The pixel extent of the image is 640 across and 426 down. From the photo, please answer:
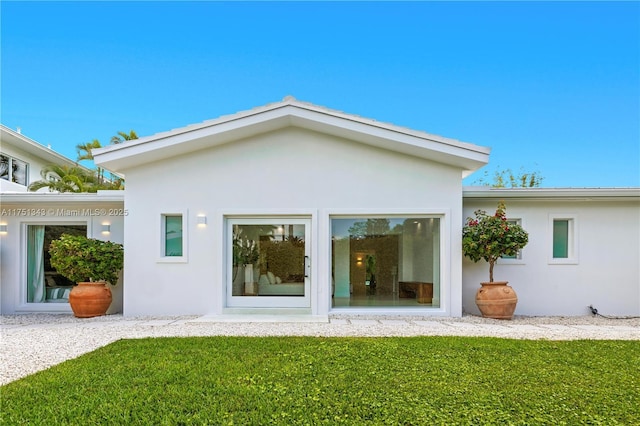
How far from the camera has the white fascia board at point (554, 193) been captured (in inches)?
375

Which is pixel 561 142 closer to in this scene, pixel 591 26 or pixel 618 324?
pixel 591 26

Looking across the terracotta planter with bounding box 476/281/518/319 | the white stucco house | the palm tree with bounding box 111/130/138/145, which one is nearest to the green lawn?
the terracotta planter with bounding box 476/281/518/319

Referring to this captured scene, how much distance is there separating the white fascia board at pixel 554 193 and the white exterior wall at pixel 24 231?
9.12 metres

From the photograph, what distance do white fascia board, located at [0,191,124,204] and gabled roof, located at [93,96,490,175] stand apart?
44.8 inches

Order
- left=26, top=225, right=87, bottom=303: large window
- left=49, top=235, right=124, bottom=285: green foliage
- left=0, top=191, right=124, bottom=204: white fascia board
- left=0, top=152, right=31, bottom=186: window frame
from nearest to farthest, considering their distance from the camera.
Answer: left=49, top=235, right=124, bottom=285: green foliage < left=0, top=191, right=124, bottom=204: white fascia board < left=26, top=225, right=87, bottom=303: large window < left=0, top=152, right=31, bottom=186: window frame

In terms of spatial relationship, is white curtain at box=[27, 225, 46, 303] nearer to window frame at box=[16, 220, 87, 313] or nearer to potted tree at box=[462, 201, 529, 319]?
window frame at box=[16, 220, 87, 313]

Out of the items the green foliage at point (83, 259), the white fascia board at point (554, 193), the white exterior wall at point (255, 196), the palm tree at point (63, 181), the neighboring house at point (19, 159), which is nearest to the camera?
the green foliage at point (83, 259)

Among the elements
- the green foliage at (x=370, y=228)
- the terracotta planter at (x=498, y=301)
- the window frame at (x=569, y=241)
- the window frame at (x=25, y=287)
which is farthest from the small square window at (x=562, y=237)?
the window frame at (x=25, y=287)

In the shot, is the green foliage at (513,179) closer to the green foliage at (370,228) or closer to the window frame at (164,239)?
the green foliage at (370,228)

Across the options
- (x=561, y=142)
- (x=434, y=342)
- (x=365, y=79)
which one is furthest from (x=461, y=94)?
(x=434, y=342)

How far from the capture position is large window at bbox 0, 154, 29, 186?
1661 centimetres

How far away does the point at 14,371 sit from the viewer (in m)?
5.07

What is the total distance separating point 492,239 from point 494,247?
7.5 inches

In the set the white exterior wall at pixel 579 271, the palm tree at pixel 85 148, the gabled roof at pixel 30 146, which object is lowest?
the white exterior wall at pixel 579 271
